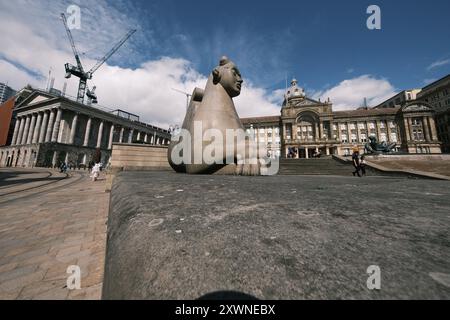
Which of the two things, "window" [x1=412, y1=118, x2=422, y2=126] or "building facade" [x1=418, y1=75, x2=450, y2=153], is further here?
"building facade" [x1=418, y1=75, x2=450, y2=153]

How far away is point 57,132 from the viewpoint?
3944 cm

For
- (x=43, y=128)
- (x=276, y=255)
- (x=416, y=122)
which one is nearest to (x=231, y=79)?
(x=276, y=255)

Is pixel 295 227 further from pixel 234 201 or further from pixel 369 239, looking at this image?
pixel 234 201

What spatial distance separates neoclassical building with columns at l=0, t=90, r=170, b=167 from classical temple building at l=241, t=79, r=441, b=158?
107 ft

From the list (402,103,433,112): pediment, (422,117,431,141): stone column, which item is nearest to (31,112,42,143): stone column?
(402,103,433,112): pediment

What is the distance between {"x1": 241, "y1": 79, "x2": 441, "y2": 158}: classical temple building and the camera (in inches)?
1699

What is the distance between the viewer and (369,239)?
0.79m

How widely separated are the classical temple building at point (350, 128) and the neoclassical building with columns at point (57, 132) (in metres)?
32.6

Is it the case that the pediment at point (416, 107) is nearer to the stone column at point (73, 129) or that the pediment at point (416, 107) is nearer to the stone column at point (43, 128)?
the stone column at point (73, 129)

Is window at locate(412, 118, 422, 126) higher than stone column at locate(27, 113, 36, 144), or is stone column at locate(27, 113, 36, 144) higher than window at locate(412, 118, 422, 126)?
window at locate(412, 118, 422, 126)

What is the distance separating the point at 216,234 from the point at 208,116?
4.24 meters

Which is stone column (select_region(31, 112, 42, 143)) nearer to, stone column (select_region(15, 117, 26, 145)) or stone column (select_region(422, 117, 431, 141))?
stone column (select_region(15, 117, 26, 145))

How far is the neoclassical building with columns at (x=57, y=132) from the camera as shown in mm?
38906
